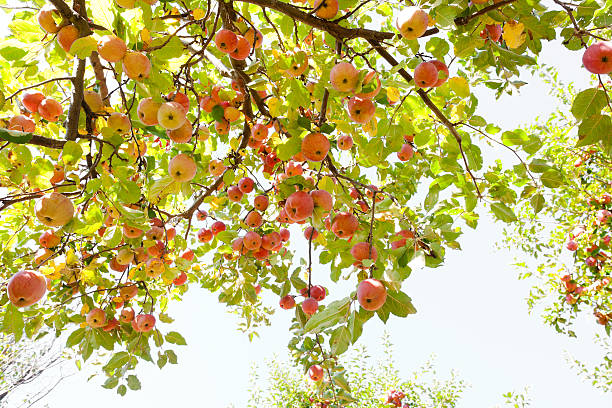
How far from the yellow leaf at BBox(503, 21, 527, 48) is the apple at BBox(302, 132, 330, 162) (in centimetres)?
106

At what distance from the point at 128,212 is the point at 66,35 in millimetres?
901

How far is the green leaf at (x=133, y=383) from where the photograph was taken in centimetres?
292

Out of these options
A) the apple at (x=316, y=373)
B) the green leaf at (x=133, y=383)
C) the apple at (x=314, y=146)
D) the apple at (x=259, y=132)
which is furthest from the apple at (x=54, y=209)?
the apple at (x=316, y=373)

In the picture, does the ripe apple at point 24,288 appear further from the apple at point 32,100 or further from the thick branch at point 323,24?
the thick branch at point 323,24

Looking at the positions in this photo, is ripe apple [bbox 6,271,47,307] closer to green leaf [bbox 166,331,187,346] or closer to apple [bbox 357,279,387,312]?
green leaf [bbox 166,331,187,346]

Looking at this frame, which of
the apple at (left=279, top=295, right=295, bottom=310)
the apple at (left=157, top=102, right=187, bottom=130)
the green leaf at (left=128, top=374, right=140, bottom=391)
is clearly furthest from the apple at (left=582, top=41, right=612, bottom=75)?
the green leaf at (left=128, top=374, right=140, bottom=391)

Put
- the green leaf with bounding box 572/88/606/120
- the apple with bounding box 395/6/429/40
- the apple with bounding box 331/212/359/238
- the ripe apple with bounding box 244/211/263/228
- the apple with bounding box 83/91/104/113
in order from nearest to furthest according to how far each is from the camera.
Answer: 1. the green leaf with bounding box 572/88/606/120
2. the apple with bounding box 395/6/429/40
3. the apple with bounding box 331/212/359/238
4. the apple with bounding box 83/91/104/113
5. the ripe apple with bounding box 244/211/263/228

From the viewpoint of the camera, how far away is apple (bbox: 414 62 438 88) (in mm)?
1674

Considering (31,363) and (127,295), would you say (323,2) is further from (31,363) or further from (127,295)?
(31,363)

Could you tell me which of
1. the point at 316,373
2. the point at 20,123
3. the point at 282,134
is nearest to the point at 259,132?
the point at 282,134

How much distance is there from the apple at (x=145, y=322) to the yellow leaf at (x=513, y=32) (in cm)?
303

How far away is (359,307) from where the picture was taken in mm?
1602

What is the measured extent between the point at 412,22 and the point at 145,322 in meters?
2.74

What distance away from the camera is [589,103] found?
1.40 meters
